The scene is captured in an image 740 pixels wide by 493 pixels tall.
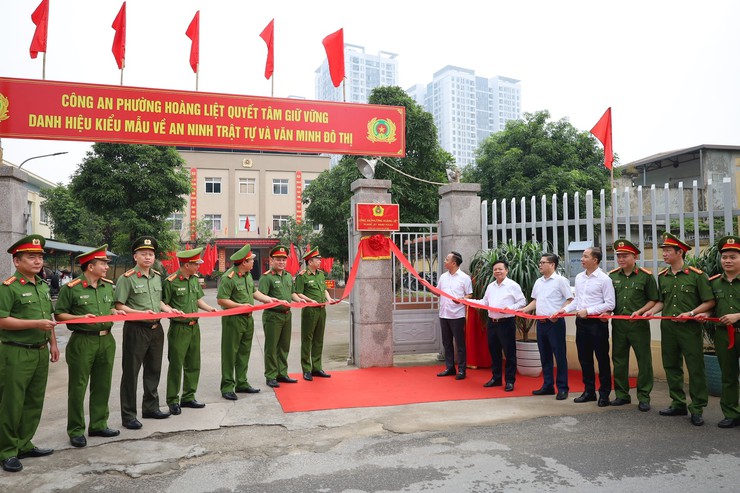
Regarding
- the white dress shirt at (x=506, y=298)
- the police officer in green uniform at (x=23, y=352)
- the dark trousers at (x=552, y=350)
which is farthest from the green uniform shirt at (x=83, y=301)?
the dark trousers at (x=552, y=350)

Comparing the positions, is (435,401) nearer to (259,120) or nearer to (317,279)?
(317,279)

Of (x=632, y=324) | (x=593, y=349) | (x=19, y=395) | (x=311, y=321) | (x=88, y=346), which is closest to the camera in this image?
(x=19, y=395)

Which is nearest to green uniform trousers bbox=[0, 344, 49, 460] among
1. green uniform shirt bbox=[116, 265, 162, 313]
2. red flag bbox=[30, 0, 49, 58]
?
green uniform shirt bbox=[116, 265, 162, 313]

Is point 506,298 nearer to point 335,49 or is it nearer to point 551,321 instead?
point 551,321

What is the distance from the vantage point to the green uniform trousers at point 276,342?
598 cm

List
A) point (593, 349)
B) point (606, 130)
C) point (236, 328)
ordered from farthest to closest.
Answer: point (606, 130) → point (236, 328) → point (593, 349)

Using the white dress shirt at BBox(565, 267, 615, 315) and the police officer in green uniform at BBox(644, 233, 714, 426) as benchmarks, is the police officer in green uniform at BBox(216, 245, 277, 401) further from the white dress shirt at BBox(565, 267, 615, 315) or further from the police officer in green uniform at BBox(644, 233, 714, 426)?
the police officer in green uniform at BBox(644, 233, 714, 426)

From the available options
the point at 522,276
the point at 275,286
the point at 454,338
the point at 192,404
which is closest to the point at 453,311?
the point at 454,338

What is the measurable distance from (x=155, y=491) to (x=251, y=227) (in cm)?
3213

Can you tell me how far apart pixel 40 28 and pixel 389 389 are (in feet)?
19.6

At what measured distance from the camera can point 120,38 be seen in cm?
658

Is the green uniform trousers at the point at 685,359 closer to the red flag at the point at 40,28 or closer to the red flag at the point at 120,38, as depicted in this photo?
the red flag at the point at 120,38

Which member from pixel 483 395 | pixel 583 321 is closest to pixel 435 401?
pixel 483 395

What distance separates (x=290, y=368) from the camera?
7.23 meters
